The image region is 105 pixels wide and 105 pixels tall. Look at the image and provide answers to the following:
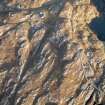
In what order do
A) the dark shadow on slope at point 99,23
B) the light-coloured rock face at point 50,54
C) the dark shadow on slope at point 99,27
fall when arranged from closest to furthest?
the light-coloured rock face at point 50,54 → the dark shadow on slope at point 99,27 → the dark shadow on slope at point 99,23

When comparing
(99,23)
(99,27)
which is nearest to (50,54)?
(99,27)

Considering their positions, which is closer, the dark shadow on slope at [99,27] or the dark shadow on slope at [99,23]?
the dark shadow on slope at [99,27]

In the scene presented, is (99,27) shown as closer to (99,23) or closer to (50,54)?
(99,23)

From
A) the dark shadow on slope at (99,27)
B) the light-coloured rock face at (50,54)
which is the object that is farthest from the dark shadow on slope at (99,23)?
the light-coloured rock face at (50,54)

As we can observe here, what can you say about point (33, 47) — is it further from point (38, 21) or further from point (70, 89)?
point (70, 89)

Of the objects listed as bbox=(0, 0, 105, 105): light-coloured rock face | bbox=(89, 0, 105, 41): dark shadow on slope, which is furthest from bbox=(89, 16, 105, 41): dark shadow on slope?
bbox=(0, 0, 105, 105): light-coloured rock face

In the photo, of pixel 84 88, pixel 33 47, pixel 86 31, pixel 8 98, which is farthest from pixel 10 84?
pixel 86 31

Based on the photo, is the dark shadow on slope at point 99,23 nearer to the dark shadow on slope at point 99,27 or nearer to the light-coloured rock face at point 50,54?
the dark shadow on slope at point 99,27

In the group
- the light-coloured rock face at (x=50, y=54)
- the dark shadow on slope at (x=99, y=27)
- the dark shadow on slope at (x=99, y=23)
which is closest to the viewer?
the light-coloured rock face at (x=50, y=54)

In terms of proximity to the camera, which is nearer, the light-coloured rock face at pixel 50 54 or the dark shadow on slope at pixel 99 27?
the light-coloured rock face at pixel 50 54
